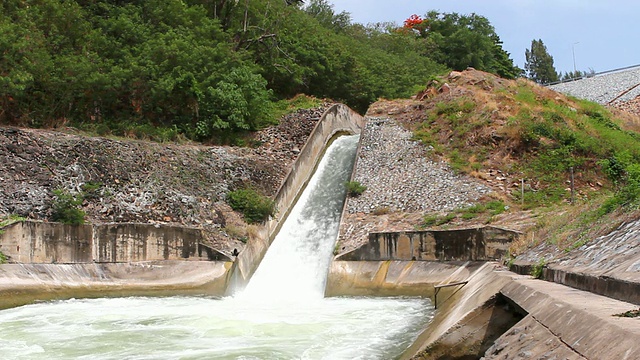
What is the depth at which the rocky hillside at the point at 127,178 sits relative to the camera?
16.5 m

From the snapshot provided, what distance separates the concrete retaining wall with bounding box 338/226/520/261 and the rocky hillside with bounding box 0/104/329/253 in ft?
15.6

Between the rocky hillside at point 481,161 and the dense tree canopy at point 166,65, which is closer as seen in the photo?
the rocky hillside at point 481,161

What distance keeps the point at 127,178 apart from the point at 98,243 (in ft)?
11.6

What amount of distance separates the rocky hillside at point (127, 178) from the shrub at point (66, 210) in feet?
0.71

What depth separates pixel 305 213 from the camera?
22859mm

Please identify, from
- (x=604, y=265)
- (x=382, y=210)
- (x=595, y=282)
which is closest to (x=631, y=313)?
(x=595, y=282)

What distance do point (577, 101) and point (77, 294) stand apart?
26.4 m

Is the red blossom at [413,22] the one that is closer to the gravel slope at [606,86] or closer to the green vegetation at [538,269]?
the gravel slope at [606,86]

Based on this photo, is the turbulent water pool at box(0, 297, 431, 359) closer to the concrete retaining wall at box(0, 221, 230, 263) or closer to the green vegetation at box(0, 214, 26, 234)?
the concrete retaining wall at box(0, 221, 230, 263)

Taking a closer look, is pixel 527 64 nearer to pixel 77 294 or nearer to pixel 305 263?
pixel 305 263

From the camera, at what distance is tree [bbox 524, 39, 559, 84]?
326 feet

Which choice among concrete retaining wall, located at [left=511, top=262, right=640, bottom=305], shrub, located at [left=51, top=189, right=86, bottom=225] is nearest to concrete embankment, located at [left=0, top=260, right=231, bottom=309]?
shrub, located at [left=51, top=189, right=86, bottom=225]

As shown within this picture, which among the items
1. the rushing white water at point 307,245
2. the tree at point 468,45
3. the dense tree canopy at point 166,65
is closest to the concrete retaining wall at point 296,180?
the rushing white water at point 307,245

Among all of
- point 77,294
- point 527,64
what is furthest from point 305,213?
point 527,64
